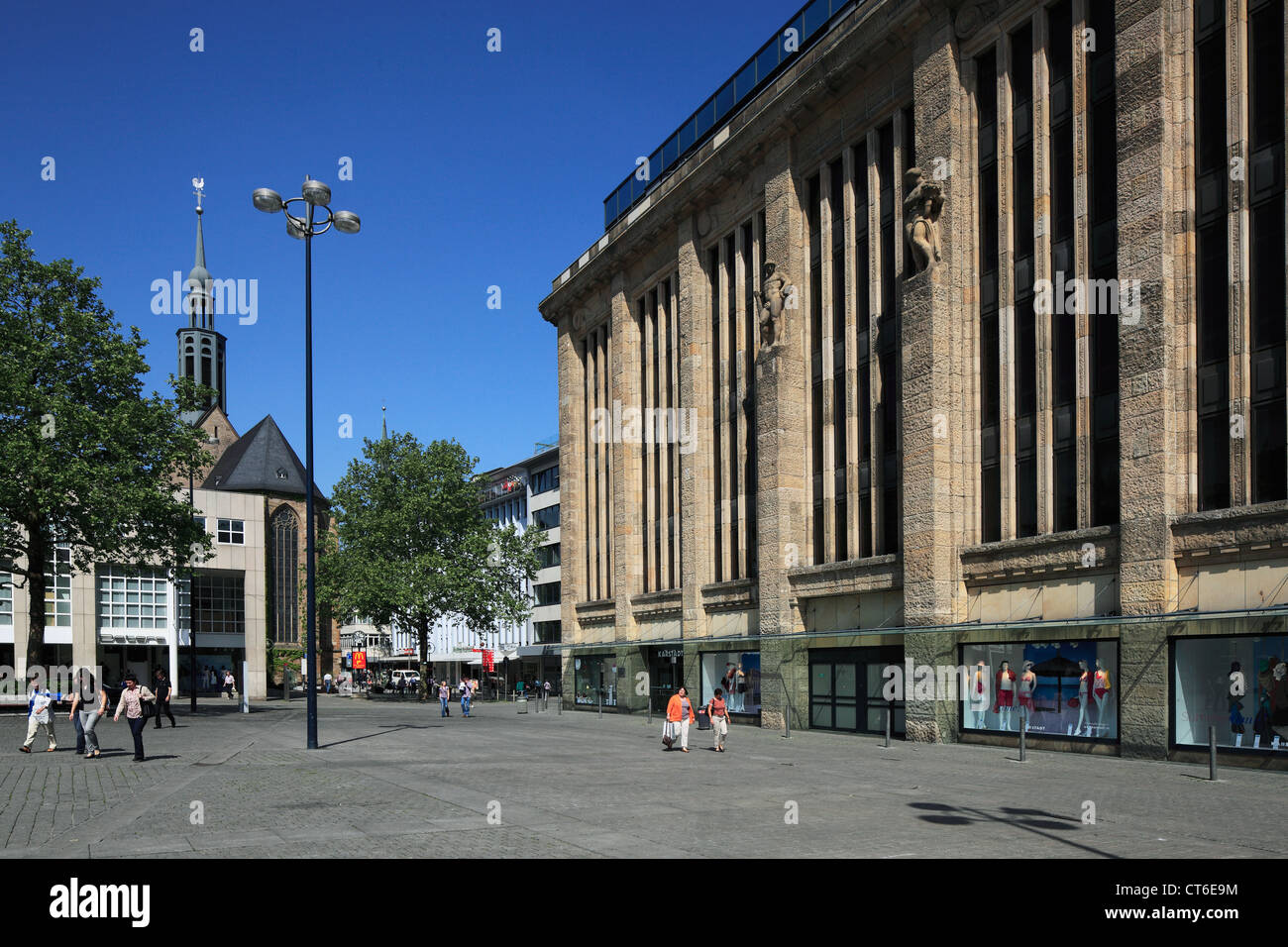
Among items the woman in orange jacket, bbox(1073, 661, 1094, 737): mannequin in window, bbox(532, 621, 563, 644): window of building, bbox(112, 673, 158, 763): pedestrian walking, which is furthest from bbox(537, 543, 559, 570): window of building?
bbox(1073, 661, 1094, 737): mannequin in window

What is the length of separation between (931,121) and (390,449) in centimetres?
5238

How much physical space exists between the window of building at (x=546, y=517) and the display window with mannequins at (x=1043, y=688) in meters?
61.5

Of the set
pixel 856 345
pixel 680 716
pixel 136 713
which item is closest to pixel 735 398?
pixel 856 345

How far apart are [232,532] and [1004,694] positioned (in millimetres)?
56633

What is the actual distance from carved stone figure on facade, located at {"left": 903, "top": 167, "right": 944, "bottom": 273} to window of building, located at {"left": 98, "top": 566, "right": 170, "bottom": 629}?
55.0m

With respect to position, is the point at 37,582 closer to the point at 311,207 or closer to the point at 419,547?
the point at 311,207

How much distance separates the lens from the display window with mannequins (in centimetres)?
2397

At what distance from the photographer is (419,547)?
239 feet

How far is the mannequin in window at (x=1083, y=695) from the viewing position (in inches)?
959

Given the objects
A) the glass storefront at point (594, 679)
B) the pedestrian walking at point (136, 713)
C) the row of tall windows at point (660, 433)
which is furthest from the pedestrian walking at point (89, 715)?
the glass storefront at point (594, 679)

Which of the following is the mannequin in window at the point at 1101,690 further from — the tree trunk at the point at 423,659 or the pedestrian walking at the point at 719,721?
the tree trunk at the point at 423,659
